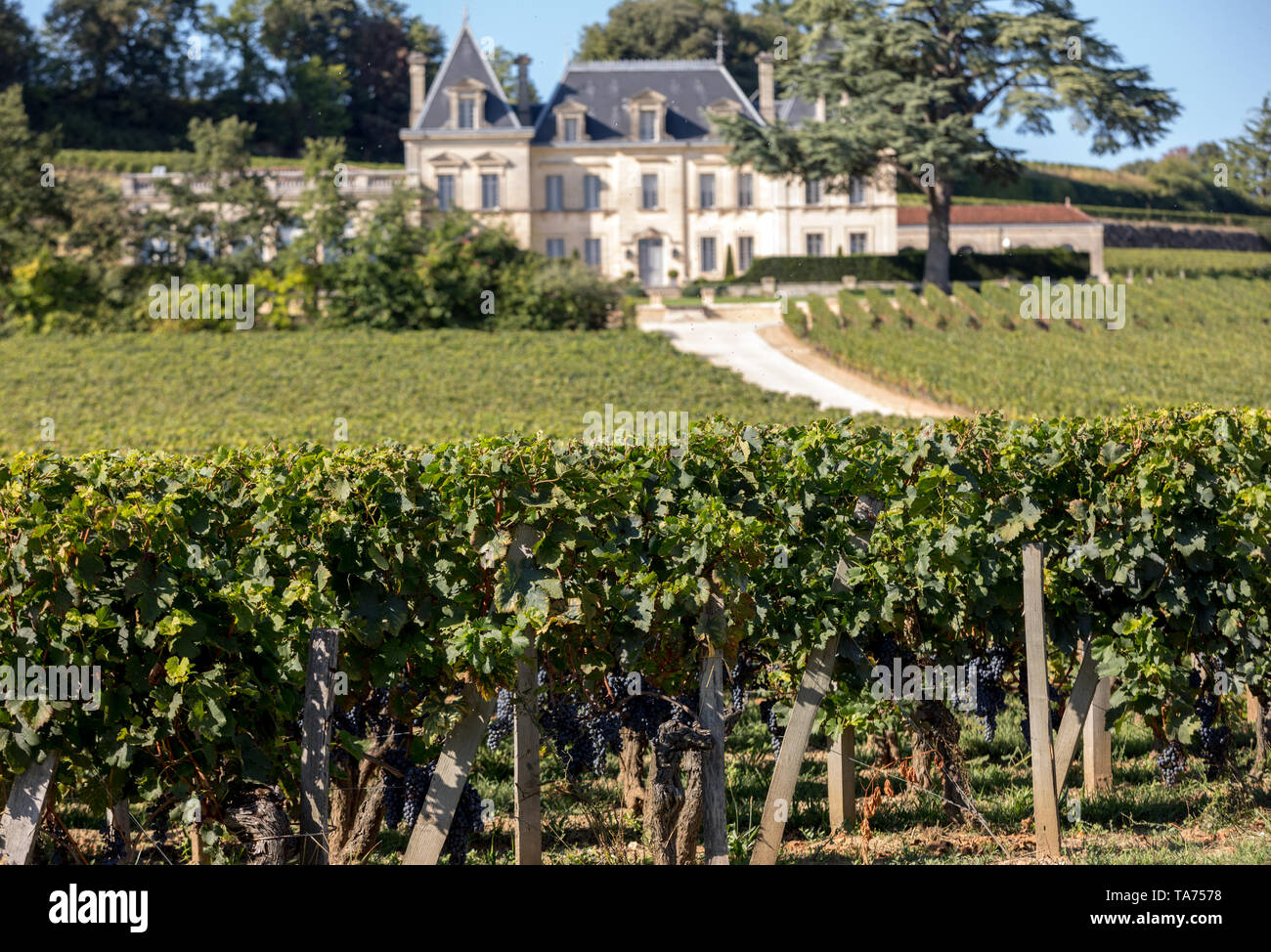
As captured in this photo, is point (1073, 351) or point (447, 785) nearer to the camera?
point (447, 785)

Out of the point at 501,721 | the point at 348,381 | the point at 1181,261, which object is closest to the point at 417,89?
the point at 348,381

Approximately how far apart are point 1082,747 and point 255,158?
53129mm

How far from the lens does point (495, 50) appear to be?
193 ft

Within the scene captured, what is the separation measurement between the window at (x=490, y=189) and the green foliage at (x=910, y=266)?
11.3 m

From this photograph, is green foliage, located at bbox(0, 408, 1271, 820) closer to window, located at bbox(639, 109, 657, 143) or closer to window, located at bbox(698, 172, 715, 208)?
window, located at bbox(698, 172, 715, 208)

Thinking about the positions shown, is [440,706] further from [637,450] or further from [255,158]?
[255,158]

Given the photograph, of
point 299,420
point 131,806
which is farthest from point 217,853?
point 299,420

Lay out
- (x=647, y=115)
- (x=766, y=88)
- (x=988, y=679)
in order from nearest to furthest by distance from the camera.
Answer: (x=988, y=679) < (x=647, y=115) < (x=766, y=88)

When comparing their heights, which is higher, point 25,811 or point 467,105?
point 467,105

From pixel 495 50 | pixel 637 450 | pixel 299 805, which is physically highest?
pixel 495 50

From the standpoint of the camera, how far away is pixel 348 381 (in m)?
27.2

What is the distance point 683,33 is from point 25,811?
5912 centimetres

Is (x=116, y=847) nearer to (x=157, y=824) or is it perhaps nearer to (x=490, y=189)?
(x=157, y=824)

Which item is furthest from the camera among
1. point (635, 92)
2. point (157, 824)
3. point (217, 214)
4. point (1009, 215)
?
point (1009, 215)
